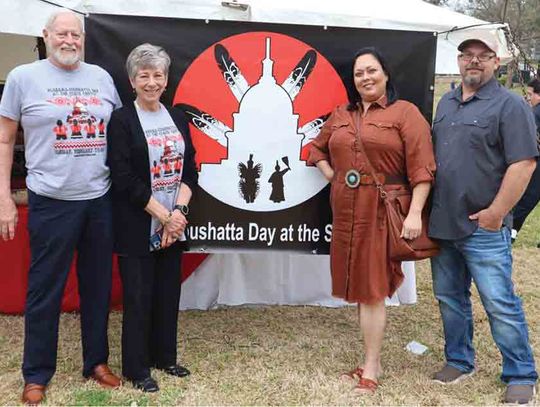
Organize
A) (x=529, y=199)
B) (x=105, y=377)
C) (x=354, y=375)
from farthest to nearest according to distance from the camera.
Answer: (x=529, y=199), (x=354, y=375), (x=105, y=377)

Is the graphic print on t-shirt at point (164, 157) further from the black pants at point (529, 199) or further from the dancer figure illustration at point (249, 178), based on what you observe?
the black pants at point (529, 199)

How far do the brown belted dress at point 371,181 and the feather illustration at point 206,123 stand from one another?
1.99 feet

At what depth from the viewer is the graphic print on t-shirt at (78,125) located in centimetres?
271

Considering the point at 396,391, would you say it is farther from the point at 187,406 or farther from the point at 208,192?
the point at 208,192

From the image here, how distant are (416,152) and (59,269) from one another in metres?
1.69

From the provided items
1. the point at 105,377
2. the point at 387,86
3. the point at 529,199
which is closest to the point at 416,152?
the point at 387,86

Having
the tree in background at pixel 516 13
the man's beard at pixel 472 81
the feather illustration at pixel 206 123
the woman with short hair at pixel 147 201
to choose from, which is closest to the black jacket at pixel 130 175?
the woman with short hair at pixel 147 201

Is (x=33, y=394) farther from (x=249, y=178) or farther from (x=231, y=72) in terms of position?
(x=231, y=72)

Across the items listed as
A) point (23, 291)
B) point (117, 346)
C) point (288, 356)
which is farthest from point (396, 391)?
point (23, 291)

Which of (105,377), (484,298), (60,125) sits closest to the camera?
A: (60,125)

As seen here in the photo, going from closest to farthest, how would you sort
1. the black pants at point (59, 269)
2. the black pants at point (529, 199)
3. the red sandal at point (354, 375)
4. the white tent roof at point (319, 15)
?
the black pants at point (59, 269)
the red sandal at point (354, 375)
the white tent roof at point (319, 15)
the black pants at point (529, 199)

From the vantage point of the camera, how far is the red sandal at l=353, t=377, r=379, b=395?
10.2 feet

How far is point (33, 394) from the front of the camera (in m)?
2.91

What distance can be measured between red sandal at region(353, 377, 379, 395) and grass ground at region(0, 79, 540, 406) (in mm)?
44
